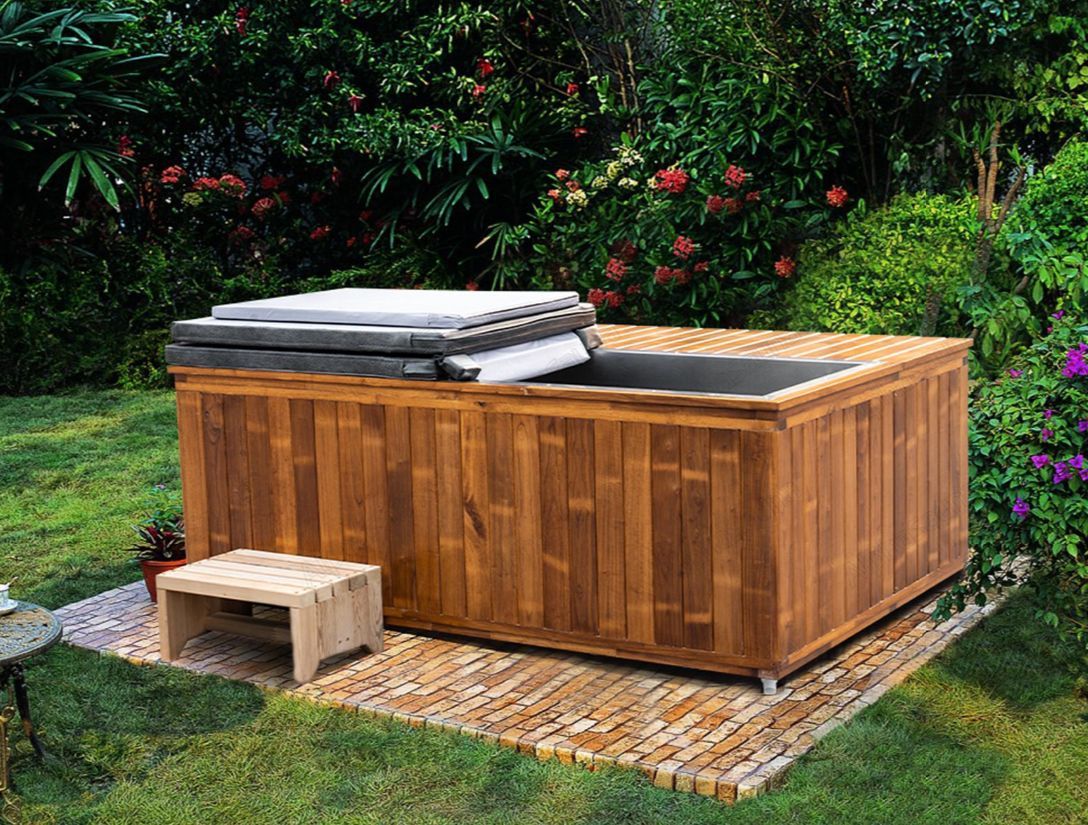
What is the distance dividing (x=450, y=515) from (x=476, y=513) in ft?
0.33

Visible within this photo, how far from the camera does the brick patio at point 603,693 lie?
4.07 meters

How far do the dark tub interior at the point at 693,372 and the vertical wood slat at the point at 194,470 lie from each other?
118cm

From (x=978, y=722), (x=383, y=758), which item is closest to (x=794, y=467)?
(x=978, y=722)

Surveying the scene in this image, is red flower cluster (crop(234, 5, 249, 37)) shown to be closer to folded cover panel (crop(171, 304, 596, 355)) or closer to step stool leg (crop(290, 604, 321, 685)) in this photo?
folded cover panel (crop(171, 304, 596, 355))

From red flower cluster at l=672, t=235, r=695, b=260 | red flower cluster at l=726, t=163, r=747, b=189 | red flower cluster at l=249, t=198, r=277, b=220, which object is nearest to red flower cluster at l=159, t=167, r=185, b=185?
red flower cluster at l=249, t=198, r=277, b=220

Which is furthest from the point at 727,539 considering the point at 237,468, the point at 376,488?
the point at 237,468

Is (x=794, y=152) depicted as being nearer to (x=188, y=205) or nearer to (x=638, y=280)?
(x=638, y=280)

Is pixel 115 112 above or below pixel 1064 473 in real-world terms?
above

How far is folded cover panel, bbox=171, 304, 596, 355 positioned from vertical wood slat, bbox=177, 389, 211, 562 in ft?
0.76

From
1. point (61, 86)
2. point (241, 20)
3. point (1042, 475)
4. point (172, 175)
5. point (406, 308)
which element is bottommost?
point (1042, 475)

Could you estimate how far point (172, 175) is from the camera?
10875mm

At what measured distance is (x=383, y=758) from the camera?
13.5 ft

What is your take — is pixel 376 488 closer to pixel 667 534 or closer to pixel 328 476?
pixel 328 476

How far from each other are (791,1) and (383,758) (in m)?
→ 5.69
